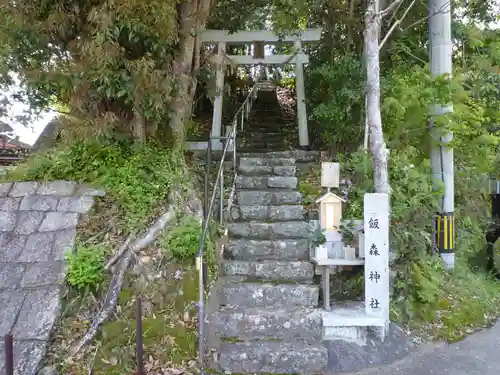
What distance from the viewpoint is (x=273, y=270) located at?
5148 millimetres

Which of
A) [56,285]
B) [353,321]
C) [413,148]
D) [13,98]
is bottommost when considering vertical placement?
[353,321]

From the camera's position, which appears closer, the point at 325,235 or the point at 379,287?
the point at 379,287

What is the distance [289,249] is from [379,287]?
1.25 m

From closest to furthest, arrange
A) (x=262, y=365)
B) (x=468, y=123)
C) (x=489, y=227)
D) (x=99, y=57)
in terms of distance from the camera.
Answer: (x=262, y=365) → (x=99, y=57) → (x=468, y=123) → (x=489, y=227)

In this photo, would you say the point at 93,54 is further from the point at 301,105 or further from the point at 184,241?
the point at 301,105

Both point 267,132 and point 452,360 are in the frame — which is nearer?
point 452,360

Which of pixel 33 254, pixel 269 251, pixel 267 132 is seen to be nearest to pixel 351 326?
pixel 269 251

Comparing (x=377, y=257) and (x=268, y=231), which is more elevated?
(x=268, y=231)

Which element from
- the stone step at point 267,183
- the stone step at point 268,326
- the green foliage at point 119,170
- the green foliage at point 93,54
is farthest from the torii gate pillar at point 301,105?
the stone step at point 268,326

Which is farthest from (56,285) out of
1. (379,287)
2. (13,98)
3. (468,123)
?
(468,123)

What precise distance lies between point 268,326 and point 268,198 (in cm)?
220

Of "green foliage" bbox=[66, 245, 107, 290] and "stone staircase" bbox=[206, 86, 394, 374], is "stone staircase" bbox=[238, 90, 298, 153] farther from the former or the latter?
"green foliage" bbox=[66, 245, 107, 290]

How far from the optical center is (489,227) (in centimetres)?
866

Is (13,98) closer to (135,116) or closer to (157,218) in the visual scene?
(135,116)
